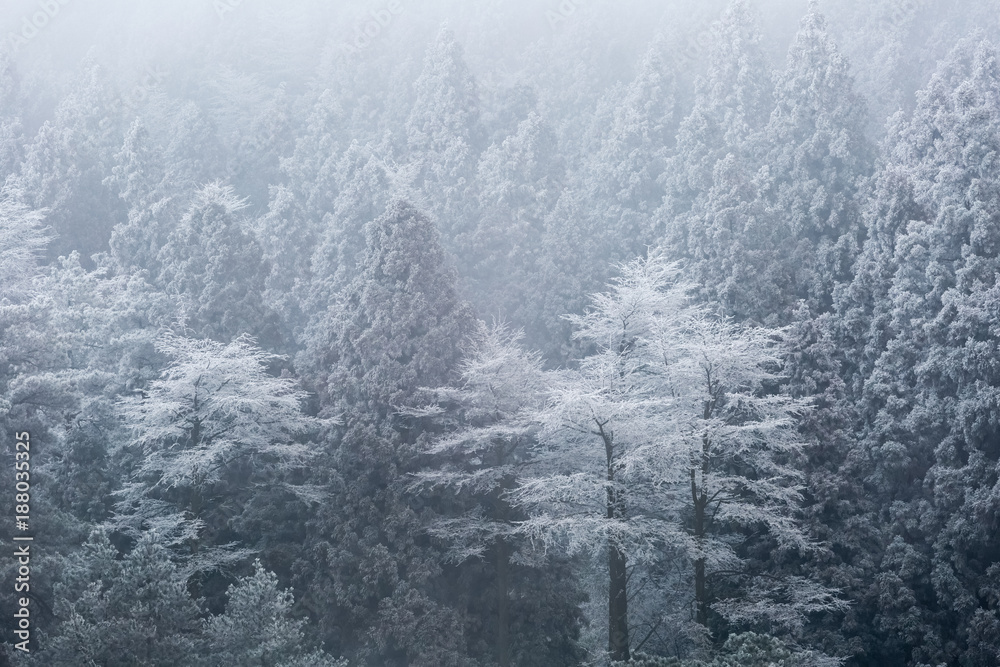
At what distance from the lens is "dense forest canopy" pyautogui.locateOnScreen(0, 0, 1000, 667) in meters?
21.1

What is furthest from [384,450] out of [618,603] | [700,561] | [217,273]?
[217,273]

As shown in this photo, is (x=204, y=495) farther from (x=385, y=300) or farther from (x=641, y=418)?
(x=641, y=418)

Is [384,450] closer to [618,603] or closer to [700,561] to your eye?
[618,603]

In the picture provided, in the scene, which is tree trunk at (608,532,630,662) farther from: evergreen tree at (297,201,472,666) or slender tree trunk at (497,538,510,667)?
evergreen tree at (297,201,472,666)

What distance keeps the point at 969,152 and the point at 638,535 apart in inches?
553

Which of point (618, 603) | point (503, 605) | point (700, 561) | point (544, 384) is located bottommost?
point (503, 605)

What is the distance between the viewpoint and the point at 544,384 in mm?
23719

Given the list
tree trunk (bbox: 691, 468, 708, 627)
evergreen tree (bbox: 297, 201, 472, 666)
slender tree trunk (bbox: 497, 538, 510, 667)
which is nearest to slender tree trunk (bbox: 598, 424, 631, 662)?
tree trunk (bbox: 691, 468, 708, 627)

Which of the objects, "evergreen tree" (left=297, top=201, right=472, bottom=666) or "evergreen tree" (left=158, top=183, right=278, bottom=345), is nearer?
"evergreen tree" (left=297, top=201, right=472, bottom=666)

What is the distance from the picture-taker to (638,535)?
2030 centimetres

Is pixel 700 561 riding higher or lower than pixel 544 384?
lower

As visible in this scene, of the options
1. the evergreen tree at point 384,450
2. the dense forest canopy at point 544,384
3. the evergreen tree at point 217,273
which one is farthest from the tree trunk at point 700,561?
the evergreen tree at point 217,273

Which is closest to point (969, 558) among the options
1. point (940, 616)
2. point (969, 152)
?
point (940, 616)

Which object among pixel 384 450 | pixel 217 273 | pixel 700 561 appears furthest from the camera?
pixel 217 273
